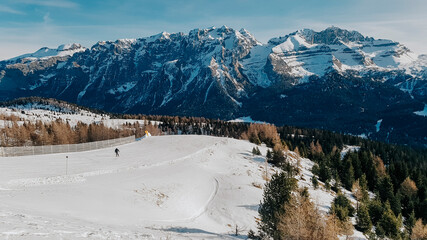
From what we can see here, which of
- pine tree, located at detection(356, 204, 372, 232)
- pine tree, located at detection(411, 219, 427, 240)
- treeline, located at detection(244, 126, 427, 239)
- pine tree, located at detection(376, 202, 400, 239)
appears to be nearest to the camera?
treeline, located at detection(244, 126, 427, 239)

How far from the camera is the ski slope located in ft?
74.9

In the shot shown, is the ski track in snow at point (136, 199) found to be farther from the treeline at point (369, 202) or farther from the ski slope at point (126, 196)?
the treeline at point (369, 202)

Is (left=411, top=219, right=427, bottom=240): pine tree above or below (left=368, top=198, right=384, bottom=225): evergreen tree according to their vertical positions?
below

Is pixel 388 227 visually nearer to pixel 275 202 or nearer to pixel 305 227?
pixel 275 202

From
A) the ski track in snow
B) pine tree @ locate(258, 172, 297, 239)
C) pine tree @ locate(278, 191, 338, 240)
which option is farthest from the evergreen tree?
pine tree @ locate(278, 191, 338, 240)

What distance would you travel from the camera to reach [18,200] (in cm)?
2908

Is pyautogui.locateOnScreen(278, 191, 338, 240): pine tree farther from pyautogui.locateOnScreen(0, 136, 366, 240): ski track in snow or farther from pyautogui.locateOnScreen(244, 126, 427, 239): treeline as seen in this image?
pyautogui.locateOnScreen(0, 136, 366, 240): ski track in snow

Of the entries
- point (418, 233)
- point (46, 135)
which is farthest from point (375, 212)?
point (46, 135)

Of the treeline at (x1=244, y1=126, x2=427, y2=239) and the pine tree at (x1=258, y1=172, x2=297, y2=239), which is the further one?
the treeline at (x1=244, y1=126, x2=427, y2=239)

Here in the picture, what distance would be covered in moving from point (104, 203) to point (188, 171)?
874 inches

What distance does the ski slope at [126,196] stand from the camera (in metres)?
22.8

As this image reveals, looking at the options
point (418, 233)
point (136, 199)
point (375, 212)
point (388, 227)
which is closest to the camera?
point (136, 199)

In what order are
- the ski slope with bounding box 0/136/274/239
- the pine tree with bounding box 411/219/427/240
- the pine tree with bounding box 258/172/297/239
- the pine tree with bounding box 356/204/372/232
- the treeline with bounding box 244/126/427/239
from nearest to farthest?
the ski slope with bounding box 0/136/274/239 < the pine tree with bounding box 258/172/297/239 < the treeline with bounding box 244/126/427/239 < the pine tree with bounding box 356/204/372/232 < the pine tree with bounding box 411/219/427/240

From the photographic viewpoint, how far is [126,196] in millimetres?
36438
